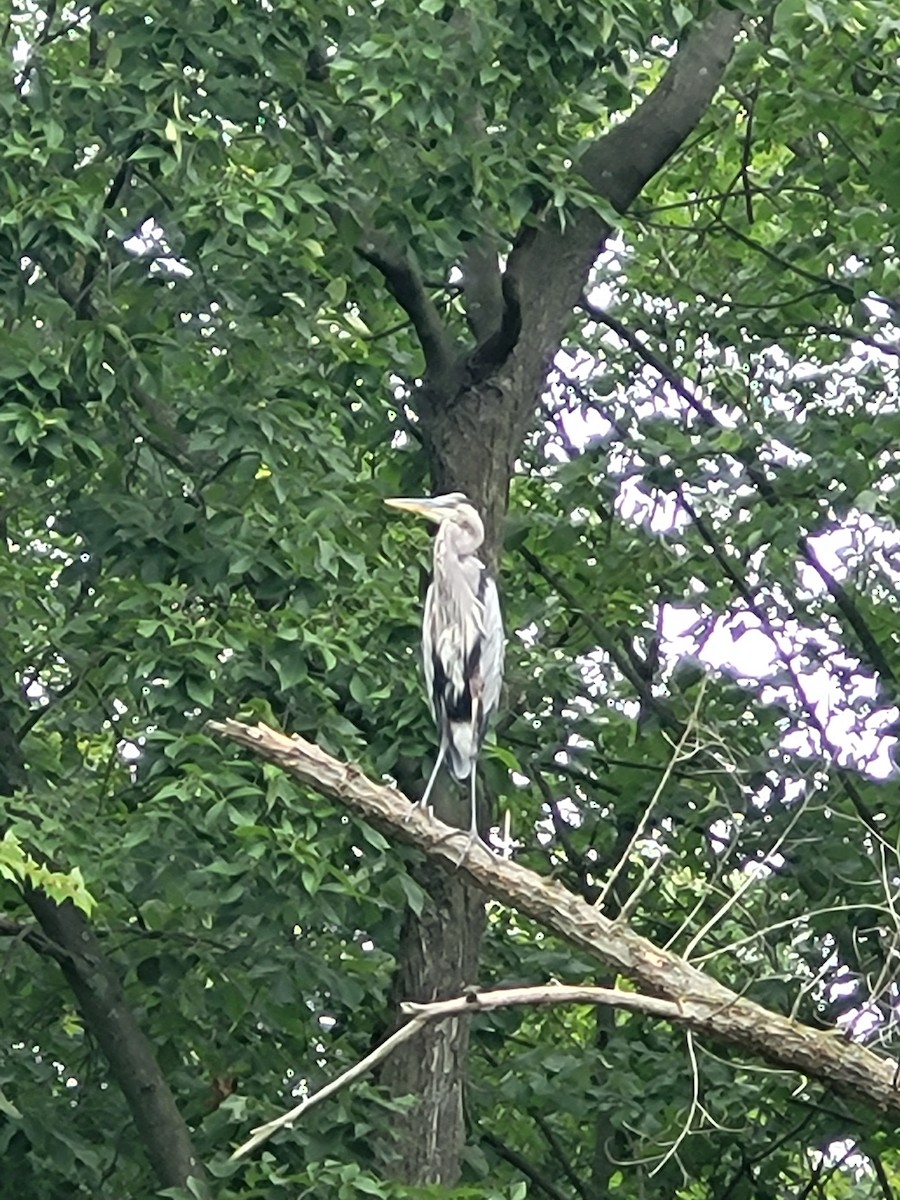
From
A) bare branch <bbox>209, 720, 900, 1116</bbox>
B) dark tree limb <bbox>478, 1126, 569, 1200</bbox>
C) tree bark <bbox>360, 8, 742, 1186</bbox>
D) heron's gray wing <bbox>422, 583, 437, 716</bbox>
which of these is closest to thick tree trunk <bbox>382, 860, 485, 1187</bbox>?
tree bark <bbox>360, 8, 742, 1186</bbox>

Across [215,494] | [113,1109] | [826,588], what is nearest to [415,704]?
[215,494]

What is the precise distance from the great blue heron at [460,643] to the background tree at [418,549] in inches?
5.1

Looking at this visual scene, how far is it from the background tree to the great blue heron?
5.1 inches

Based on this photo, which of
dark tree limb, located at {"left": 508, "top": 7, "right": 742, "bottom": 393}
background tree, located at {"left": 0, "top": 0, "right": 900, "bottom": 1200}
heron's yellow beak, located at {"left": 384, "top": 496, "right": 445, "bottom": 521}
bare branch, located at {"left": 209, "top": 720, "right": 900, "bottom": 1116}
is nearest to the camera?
bare branch, located at {"left": 209, "top": 720, "right": 900, "bottom": 1116}

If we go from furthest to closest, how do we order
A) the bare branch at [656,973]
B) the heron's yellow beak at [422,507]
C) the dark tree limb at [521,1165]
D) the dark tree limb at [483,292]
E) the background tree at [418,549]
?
the dark tree limb at [521,1165]
the dark tree limb at [483,292]
the heron's yellow beak at [422,507]
the background tree at [418,549]
the bare branch at [656,973]

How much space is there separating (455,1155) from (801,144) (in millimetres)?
4333

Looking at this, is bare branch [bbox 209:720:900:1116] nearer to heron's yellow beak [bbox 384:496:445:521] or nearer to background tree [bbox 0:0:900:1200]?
background tree [bbox 0:0:900:1200]

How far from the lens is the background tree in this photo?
21.8 feet

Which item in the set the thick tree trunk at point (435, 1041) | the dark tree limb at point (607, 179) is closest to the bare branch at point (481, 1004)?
the thick tree trunk at point (435, 1041)

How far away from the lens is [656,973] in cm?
487

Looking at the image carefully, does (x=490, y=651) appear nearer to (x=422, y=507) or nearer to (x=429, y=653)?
(x=429, y=653)

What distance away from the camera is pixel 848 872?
8.64 metres

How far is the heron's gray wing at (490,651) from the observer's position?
7.03m

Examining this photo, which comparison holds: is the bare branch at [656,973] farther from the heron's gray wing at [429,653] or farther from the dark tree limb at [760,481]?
the dark tree limb at [760,481]
